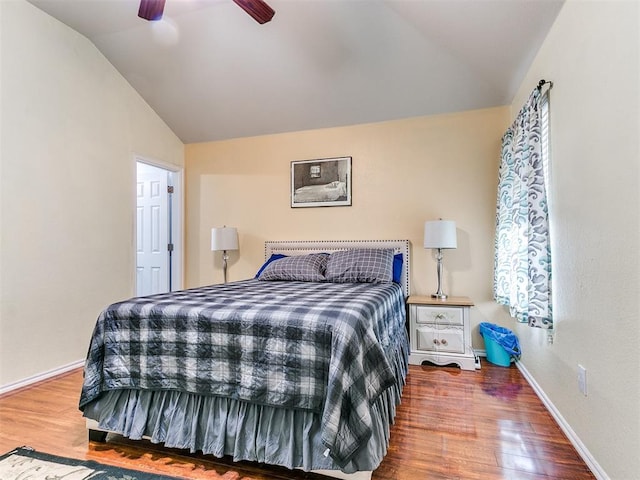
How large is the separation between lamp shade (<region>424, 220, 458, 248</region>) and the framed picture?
995 mm

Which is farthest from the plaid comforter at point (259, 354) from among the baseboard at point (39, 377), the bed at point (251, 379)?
the baseboard at point (39, 377)

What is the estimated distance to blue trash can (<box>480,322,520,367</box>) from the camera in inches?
114

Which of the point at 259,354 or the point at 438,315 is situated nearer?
the point at 259,354

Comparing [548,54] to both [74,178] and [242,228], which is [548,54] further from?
[74,178]

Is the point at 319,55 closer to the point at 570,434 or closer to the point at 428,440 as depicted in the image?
the point at 428,440

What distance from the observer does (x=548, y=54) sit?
2164mm

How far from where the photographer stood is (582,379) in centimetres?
165

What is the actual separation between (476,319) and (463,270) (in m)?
0.49

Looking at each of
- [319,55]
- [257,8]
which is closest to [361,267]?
[319,55]

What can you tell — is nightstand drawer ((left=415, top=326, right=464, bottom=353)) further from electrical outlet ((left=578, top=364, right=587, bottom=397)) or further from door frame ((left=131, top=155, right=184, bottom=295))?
door frame ((left=131, top=155, right=184, bottom=295))

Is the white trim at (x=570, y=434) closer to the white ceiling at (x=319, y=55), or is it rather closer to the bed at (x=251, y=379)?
the bed at (x=251, y=379)

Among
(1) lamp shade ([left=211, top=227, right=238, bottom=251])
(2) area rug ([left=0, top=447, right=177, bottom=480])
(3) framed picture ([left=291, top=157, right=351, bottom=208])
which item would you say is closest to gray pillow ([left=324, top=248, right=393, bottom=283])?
(3) framed picture ([left=291, top=157, right=351, bottom=208])

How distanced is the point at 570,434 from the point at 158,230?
14.4 feet

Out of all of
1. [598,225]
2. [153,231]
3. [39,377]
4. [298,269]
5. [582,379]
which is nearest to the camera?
[598,225]
